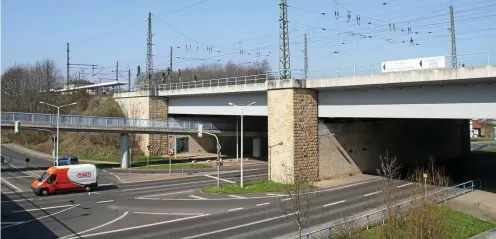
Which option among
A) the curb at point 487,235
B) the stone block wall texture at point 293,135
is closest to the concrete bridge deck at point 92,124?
the stone block wall texture at point 293,135

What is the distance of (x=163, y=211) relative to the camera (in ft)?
84.1

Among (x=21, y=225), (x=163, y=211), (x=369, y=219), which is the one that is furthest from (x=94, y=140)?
(x=369, y=219)

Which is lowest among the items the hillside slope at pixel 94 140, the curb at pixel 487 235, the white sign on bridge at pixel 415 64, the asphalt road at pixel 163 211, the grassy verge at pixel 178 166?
the asphalt road at pixel 163 211

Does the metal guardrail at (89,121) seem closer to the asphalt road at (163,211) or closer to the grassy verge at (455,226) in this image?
the asphalt road at (163,211)

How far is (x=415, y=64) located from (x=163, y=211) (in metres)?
18.5

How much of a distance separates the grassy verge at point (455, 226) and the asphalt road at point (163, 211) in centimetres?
379

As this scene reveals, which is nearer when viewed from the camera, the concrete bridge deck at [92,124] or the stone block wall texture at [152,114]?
the concrete bridge deck at [92,124]

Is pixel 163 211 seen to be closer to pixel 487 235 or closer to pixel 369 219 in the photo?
pixel 369 219

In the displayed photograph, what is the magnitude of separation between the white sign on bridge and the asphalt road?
8.17 metres

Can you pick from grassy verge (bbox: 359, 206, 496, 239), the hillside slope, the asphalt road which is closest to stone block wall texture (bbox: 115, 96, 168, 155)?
the hillside slope

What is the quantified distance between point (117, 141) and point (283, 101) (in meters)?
34.8

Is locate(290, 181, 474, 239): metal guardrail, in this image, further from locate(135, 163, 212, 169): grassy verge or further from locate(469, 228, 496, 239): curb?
locate(135, 163, 212, 169): grassy verge

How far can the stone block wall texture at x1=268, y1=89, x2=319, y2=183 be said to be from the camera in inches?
1380

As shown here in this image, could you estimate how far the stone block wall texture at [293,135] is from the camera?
115ft
